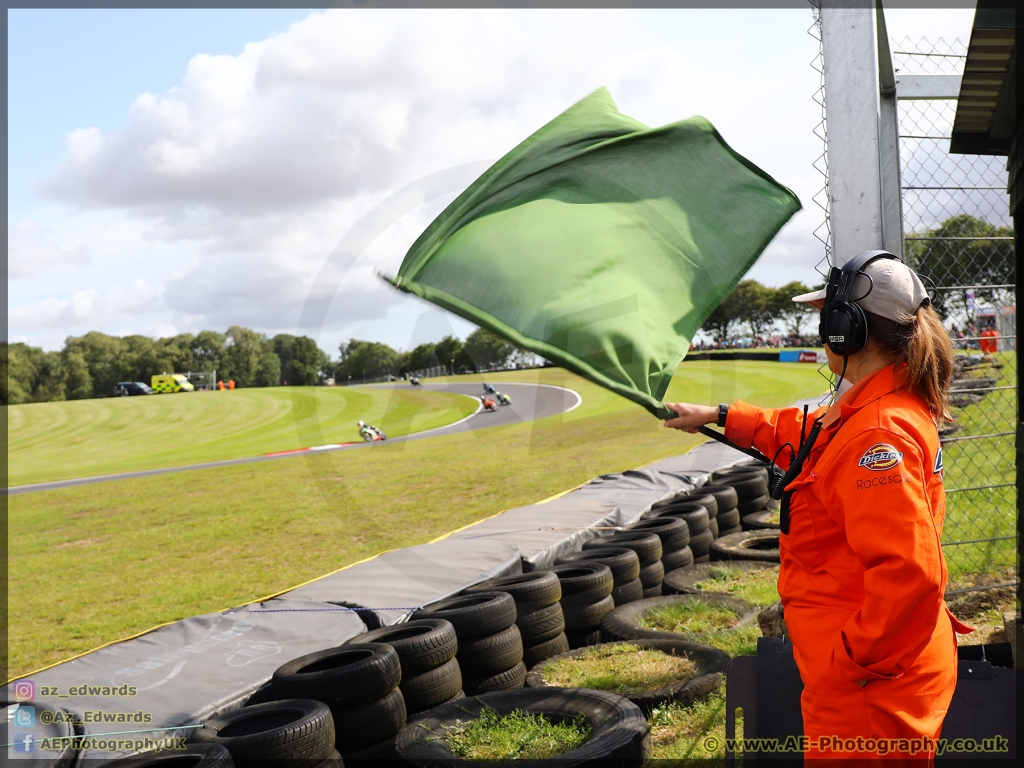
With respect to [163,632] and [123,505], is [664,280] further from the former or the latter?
[123,505]

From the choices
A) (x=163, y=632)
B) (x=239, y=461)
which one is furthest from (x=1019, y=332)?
(x=239, y=461)

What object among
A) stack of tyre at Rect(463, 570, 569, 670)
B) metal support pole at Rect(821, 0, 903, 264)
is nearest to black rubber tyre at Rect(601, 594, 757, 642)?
stack of tyre at Rect(463, 570, 569, 670)

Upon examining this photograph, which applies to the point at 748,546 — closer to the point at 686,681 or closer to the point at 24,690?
the point at 686,681

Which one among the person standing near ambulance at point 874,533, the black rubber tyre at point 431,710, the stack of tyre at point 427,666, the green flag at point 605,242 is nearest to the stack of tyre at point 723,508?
the black rubber tyre at point 431,710

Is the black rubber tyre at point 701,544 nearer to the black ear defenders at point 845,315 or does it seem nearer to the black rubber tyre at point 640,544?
the black rubber tyre at point 640,544

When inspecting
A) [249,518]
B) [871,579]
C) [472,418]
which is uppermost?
[871,579]

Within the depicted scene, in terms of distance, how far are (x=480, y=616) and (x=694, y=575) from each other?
2.57m

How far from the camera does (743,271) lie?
96.3 inches

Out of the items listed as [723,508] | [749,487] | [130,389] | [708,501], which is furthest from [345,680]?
[130,389]

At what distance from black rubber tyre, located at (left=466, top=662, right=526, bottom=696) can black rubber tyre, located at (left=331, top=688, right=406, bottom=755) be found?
2.30ft

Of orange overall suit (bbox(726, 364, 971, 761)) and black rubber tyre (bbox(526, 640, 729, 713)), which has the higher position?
orange overall suit (bbox(726, 364, 971, 761))

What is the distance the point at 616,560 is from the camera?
5.55 metres

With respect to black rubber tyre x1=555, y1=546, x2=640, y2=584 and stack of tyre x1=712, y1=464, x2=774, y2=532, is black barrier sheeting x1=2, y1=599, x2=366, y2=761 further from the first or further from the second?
stack of tyre x1=712, y1=464, x2=774, y2=532

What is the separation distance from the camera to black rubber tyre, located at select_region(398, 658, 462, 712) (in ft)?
13.0
